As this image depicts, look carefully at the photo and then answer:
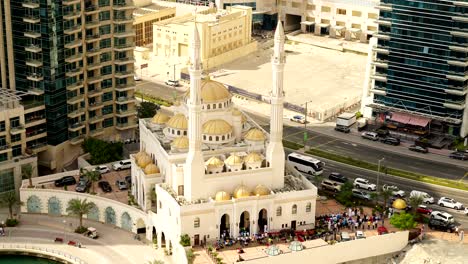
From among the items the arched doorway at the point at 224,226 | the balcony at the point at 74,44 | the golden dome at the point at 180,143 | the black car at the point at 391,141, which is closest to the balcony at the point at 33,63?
the balcony at the point at 74,44

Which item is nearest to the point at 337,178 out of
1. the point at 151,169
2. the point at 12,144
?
the point at 151,169

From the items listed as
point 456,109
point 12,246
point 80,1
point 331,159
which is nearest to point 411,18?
point 456,109

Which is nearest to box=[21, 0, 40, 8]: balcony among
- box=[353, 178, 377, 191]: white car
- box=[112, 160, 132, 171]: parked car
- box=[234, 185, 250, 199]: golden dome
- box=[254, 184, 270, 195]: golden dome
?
box=[112, 160, 132, 171]: parked car

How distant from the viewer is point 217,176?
442ft

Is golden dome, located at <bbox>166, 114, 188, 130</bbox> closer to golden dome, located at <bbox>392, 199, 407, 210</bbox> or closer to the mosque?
the mosque

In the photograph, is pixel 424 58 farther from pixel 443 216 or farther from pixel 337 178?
pixel 443 216

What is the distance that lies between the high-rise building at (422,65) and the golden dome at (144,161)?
63301 millimetres

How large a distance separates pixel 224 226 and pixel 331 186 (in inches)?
1069

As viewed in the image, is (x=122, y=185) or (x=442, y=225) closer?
(x=442, y=225)

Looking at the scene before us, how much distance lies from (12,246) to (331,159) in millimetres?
66576

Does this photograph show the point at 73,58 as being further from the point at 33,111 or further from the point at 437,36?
the point at 437,36

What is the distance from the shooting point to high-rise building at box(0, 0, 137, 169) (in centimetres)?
15800

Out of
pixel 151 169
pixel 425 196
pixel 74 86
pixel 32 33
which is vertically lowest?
pixel 425 196

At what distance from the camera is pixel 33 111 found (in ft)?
522
